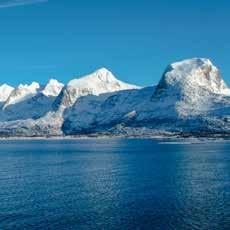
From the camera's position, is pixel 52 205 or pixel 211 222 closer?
pixel 211 222

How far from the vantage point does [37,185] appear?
395 feet

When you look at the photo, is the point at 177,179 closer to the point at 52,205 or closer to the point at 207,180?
the point at 207,180

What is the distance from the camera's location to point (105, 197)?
4026 inches

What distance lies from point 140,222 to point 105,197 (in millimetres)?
22477

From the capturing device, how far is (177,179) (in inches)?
5108

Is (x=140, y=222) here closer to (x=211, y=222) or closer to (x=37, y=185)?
(x=211, y=222)

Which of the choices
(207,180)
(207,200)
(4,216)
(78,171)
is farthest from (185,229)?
(78,171)

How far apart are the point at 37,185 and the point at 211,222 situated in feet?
170

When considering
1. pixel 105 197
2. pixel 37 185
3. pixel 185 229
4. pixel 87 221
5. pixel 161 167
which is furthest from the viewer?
pixel 161 167

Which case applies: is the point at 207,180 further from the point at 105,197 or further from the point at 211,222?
the point at 211,222

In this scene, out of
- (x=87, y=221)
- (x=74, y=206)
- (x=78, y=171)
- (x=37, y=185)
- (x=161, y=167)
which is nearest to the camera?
(x=87, y=221)

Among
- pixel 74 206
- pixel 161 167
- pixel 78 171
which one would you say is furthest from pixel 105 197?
pixel 161 167

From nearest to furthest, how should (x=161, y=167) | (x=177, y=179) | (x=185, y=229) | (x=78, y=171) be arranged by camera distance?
(x=185, y=229) → (x=177, y=179) → (x=78, y=171) → (x=161, y=167)

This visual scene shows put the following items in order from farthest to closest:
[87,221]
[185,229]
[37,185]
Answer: [37,185], [87,221], [185,229]
